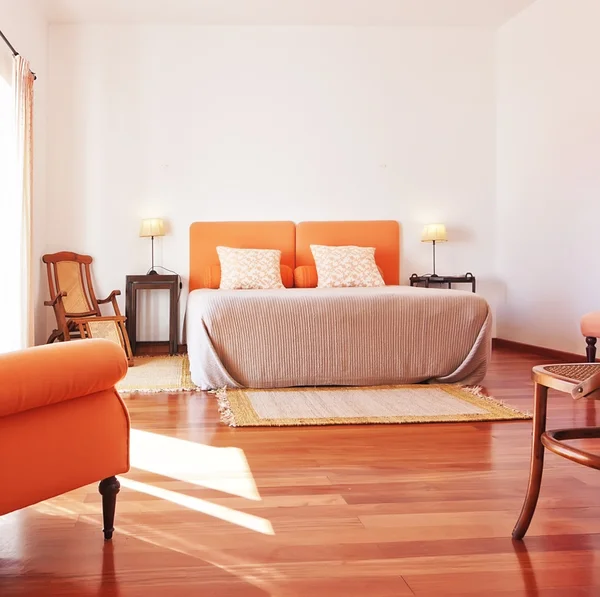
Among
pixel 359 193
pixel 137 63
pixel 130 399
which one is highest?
pixel 137 63

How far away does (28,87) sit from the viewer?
469 centimetres

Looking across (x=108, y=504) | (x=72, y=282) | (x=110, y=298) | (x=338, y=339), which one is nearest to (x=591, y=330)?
(x=338, y=339)

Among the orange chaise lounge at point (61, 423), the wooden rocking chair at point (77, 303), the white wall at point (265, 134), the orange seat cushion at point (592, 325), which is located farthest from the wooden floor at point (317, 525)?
the white wall at point (265, 134)

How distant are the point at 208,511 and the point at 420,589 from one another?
2.35ft

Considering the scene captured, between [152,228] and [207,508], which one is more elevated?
[152,228]

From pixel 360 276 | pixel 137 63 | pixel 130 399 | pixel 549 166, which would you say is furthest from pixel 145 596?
pixel 137 63

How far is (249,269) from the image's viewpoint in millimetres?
5316

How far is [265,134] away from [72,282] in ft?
7.19

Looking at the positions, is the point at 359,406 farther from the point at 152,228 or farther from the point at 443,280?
the point at 152,228

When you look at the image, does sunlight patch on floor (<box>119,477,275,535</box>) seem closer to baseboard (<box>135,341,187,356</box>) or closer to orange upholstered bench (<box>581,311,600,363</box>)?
orange upholstered bench (<box>581,311,600,363</box>)

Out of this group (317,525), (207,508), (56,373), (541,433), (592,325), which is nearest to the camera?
(56,373)

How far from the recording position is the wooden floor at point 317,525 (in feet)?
4.67

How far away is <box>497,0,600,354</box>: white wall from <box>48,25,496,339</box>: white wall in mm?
260

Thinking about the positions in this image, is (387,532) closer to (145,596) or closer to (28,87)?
(145,596)
